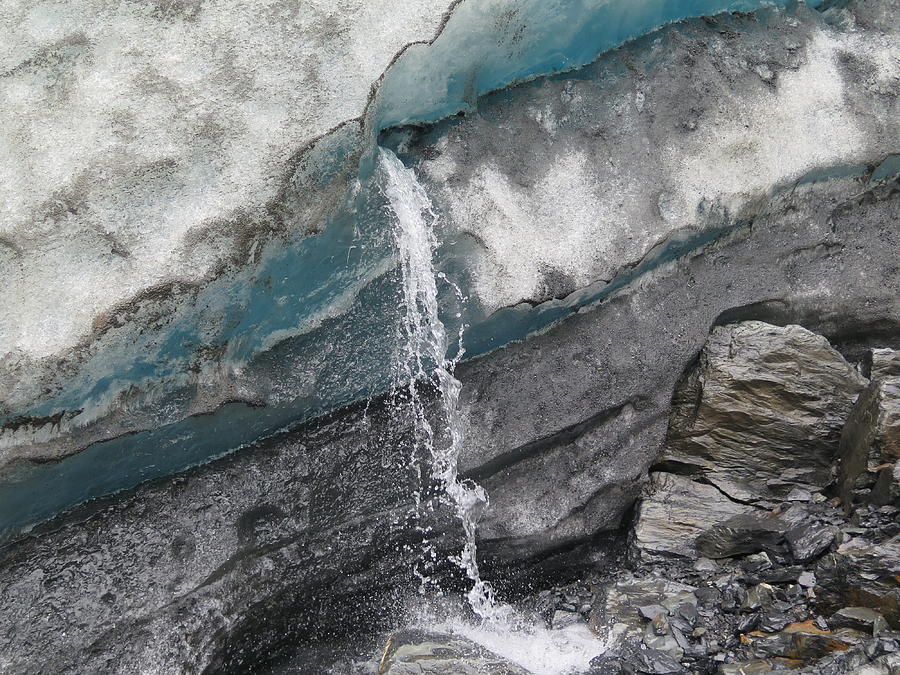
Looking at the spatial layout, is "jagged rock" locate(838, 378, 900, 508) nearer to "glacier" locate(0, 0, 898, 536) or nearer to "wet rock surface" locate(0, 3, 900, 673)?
"wet rock surface" locate(0, 3, 900, 673)

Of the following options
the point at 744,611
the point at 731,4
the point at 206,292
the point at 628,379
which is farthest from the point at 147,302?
the point at 731,4

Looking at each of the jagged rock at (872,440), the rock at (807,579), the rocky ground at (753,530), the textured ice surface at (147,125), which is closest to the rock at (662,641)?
the rocky ground at (753,530)

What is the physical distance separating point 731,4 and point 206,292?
2967 millimetres

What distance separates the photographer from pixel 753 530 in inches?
164

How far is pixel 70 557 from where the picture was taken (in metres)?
3.74

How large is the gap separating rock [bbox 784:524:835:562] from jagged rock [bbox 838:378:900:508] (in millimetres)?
198

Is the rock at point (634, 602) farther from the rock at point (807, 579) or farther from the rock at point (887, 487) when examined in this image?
the rock at point (887, 487)

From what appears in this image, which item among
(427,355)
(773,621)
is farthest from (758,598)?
(427,355)

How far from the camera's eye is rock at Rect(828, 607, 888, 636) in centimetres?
341

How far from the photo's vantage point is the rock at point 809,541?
3.96 metres

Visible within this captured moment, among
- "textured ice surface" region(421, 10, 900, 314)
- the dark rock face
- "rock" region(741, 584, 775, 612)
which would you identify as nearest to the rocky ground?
"rock" region(741, 584, 775, 612)

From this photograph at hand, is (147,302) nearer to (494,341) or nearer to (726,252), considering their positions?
(494,341)

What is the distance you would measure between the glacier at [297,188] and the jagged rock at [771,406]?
0.61 metres

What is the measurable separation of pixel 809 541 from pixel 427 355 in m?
1.94
